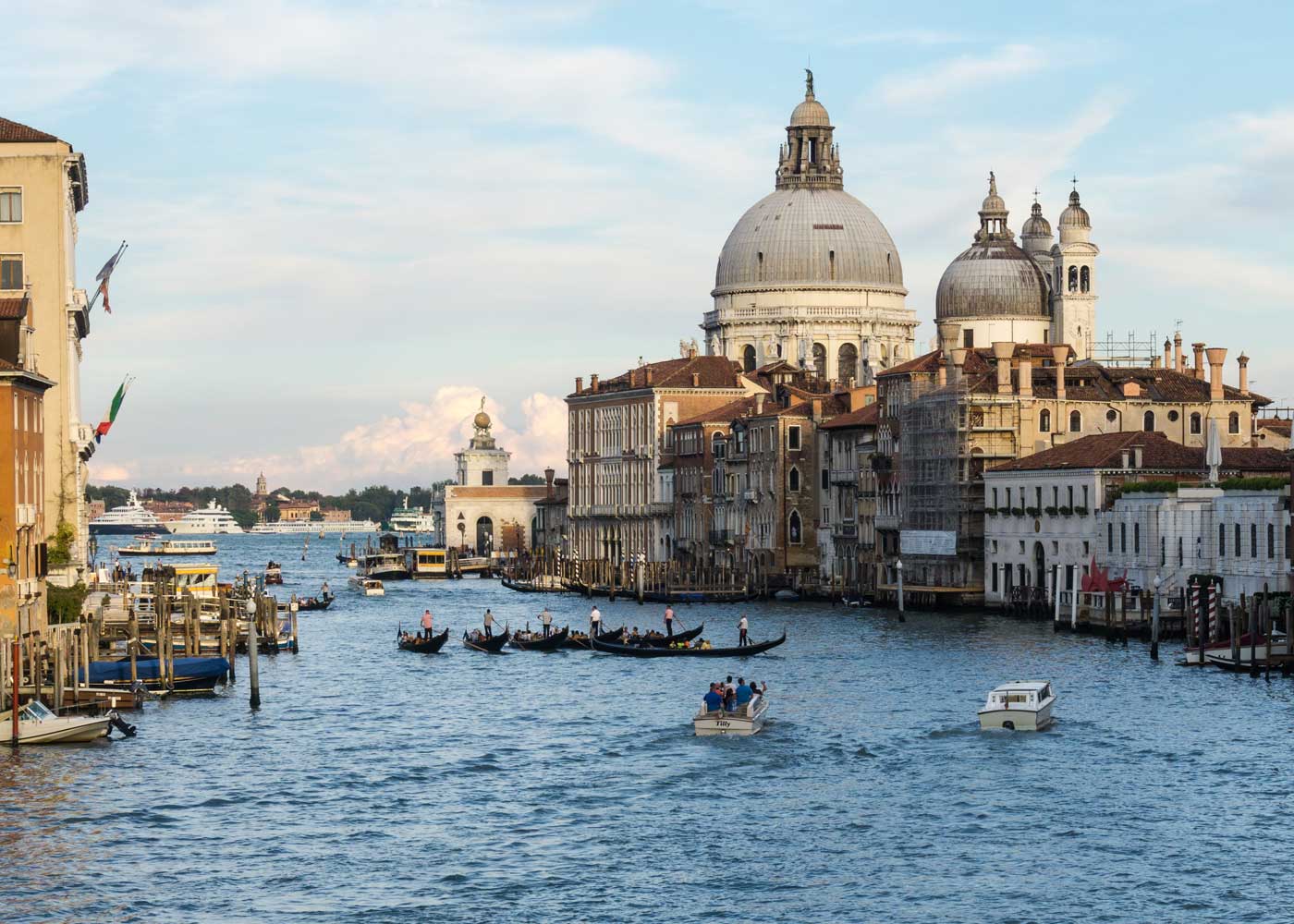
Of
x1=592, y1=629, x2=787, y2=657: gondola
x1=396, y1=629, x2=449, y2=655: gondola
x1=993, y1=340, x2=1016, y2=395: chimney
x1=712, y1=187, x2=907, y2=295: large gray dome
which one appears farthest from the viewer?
x1=712, y1=187, x2=907, y2=295: large gray dome

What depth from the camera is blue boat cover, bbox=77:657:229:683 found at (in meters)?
54.8

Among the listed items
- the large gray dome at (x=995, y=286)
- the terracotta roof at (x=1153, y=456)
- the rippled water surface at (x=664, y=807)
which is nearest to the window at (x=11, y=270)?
the rippled water surface at (x=664, y=807)

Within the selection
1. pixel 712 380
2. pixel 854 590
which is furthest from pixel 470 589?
pixel 854 590

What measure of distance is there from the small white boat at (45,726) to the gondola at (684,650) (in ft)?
87.0

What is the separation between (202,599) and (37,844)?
4266cm

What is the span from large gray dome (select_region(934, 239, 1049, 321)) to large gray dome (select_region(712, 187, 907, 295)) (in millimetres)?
16460

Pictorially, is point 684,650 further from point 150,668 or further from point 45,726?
point 45,726

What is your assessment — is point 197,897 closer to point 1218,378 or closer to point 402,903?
point 402,903

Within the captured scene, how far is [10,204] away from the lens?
208 ft

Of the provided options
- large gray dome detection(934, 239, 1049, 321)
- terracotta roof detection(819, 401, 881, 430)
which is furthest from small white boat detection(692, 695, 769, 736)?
large gray dome detection(934, 239, 1049, 321)

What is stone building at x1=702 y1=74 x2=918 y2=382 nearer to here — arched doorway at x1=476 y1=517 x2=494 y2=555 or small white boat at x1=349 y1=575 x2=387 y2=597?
→ small white boat at x1=349 y1=575 x2=387 y2=597

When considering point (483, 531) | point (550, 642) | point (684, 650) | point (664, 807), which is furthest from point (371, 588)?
point (664, 807)

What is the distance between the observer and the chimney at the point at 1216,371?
310 feet

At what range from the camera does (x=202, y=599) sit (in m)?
77.9
